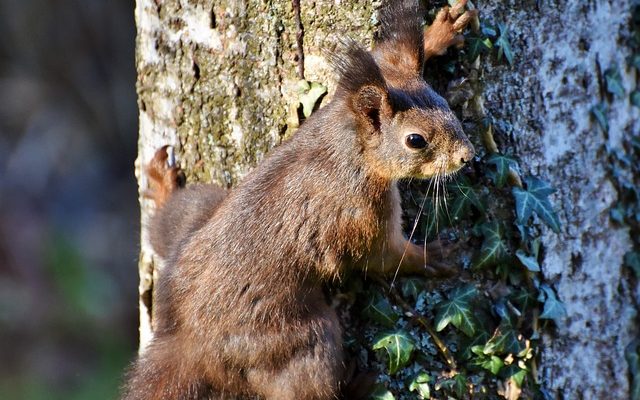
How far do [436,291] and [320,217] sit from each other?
45 cm

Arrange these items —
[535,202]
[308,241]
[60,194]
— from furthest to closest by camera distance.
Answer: [60,194], [535,202], [308,241]

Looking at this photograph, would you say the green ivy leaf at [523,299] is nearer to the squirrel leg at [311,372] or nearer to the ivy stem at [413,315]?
the ivy stem at [413,315]

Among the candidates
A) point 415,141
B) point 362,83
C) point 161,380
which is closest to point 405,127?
point 415,141

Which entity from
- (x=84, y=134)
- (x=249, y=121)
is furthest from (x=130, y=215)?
(x=249, y=121)

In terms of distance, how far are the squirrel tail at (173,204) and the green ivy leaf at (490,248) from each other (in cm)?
84

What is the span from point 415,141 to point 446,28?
1.30ft

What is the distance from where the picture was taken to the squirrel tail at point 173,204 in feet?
8.87

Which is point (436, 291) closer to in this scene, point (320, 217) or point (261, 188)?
point (320, 217)

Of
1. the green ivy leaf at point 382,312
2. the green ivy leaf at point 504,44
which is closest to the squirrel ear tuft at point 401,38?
the green ivy leaf at point 504,44

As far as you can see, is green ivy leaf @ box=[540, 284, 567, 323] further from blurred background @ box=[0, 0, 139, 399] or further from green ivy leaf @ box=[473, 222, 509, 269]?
blurred background @ box=[0, 0, 139, 399]

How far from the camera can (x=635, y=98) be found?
10.6 ft

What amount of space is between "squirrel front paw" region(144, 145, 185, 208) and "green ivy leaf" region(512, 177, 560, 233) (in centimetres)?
115

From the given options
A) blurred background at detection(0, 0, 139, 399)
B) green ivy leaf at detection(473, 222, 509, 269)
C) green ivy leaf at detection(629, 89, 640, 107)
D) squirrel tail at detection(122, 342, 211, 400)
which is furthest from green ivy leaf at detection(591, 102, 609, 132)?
blurred background at detection(0, 0, 139, 399)

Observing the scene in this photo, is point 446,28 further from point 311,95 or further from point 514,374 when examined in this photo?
point 514,374
